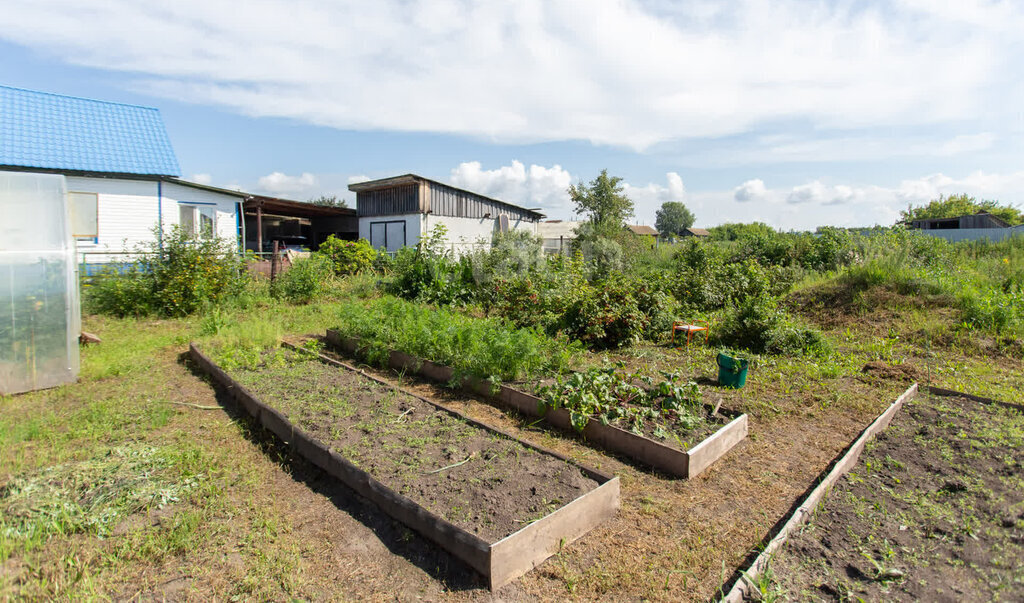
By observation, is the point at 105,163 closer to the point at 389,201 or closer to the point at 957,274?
the point at 389,201

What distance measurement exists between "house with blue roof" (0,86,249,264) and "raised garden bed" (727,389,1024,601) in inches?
567

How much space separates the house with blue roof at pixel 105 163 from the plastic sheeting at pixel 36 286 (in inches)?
304

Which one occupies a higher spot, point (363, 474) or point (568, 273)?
point (568, 273)

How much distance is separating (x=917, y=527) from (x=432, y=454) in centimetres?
319

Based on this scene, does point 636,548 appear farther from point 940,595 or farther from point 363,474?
point 363,474

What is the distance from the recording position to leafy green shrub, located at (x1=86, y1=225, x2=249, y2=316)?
1003cm

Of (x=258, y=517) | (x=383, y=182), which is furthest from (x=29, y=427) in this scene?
(x=383, y=182)

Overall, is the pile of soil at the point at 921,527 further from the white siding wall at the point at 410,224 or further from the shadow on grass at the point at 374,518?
the white siding wall at the point at 410,224

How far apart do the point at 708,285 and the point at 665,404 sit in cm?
691

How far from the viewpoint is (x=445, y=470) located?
360 cm

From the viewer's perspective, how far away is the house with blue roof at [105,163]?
13.8 metres

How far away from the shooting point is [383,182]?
19.8m

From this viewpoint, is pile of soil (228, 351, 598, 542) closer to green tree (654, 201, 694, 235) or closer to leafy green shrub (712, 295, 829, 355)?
leafy green shrub (712, 295, 829, 355)

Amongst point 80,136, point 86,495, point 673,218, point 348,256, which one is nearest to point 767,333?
point 86,495
